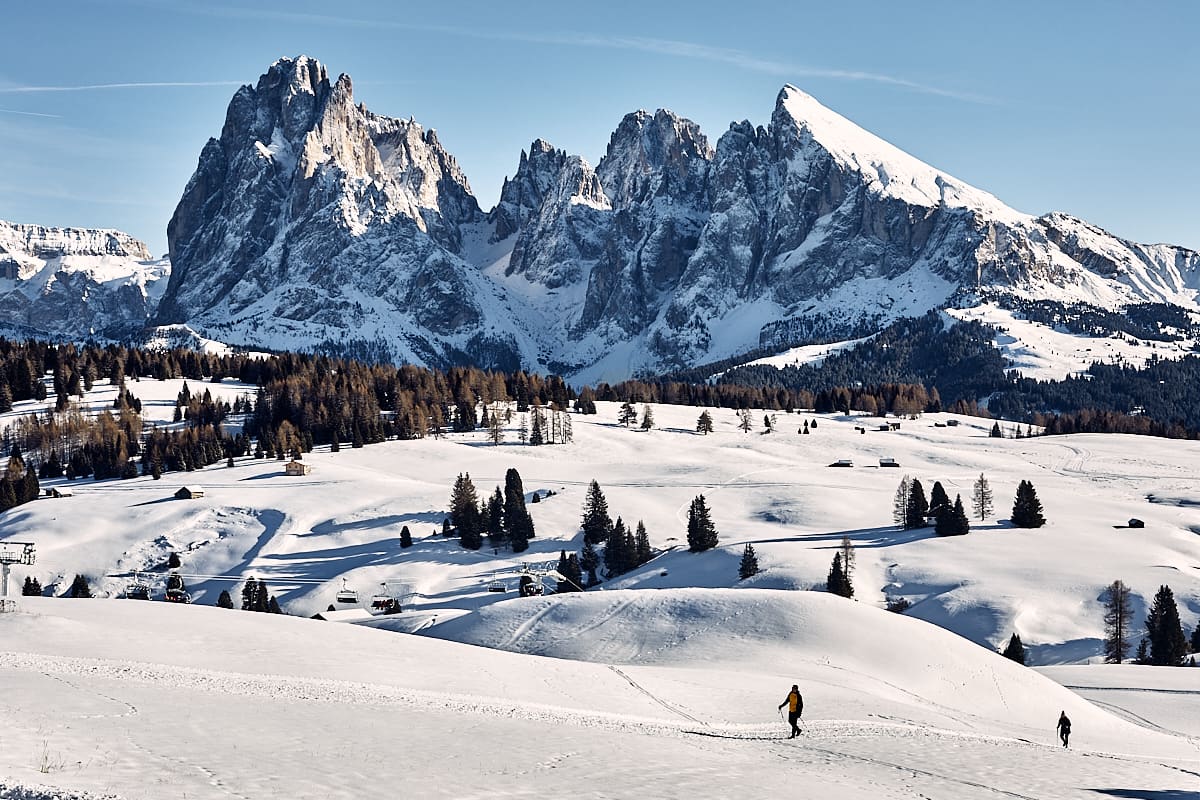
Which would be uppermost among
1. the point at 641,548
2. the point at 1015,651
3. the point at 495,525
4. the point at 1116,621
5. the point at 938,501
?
the point at 938,501

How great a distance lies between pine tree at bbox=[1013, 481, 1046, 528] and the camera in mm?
128500

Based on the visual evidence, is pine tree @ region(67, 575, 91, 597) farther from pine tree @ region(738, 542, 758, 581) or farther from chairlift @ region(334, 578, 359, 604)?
pine tree @ region(738, 542, 758, 581)

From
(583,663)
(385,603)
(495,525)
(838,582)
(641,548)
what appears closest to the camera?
(583,663)

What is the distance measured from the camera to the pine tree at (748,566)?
107 meters

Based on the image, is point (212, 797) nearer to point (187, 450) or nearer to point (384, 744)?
point (384, 744)

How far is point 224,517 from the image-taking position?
135 metres

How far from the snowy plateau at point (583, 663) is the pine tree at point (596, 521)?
2953mm

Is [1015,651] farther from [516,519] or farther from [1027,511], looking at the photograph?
[516,519]

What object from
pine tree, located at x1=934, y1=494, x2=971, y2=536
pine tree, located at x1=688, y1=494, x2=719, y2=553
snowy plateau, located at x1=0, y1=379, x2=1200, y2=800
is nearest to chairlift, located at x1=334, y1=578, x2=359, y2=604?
snowy plateau, located at x1=0, y1=379, x2=1200, y2=800

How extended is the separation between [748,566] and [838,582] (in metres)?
11.2

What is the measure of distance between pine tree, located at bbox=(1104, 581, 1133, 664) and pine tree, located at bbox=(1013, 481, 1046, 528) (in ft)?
94.0

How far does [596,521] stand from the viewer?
415 feet

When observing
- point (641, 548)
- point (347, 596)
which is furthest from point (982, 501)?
point (347, 596)

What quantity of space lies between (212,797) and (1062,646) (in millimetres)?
83929
